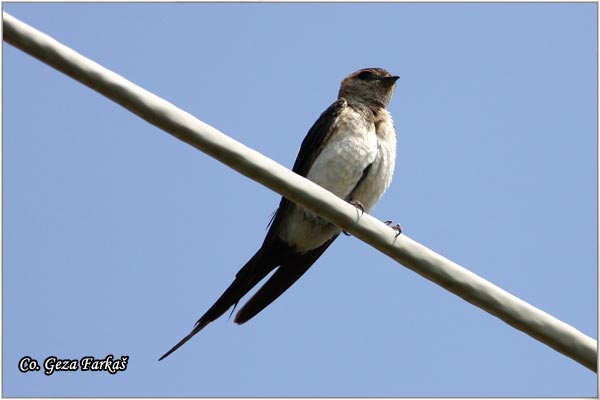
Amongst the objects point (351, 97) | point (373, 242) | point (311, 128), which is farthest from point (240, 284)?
point (373, 242)

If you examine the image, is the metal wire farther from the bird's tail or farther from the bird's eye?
the bird's eye

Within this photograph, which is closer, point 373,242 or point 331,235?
point 373,242

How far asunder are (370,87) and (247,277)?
2165 millimetres

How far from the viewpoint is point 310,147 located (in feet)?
20.2

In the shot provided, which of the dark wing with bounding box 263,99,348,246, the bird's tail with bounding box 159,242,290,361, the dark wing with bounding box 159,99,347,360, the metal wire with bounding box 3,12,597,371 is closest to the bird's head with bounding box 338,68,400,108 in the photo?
the dark wing with bounding box 159,99,347,360

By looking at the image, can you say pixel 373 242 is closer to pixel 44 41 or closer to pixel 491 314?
pixel 491 314

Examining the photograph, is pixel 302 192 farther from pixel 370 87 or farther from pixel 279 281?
pixel 370 87

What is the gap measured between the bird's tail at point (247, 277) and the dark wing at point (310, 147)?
6.1 inches

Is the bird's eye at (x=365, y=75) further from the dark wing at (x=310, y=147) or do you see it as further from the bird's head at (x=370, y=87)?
the dark wing at (x=310, y=147)

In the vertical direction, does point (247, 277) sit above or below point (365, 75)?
below

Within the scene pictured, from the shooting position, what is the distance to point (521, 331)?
276 cm

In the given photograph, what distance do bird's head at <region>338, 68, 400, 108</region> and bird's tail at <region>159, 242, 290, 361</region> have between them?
1.44m

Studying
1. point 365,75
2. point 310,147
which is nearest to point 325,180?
point 310,147

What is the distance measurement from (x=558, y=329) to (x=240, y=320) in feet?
9.33
